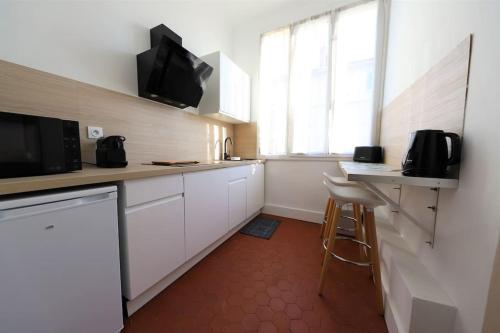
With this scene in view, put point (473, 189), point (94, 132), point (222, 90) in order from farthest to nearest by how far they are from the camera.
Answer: point (222, 90) → point (94, 132) → point (473, 189)

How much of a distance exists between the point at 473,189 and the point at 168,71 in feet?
6.64

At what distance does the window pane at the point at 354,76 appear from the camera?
2.05 m

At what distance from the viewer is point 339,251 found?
177 cm

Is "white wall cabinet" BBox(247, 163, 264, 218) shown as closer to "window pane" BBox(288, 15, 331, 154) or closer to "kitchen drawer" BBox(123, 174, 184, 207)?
"window pane" BBox(288, 15, 331, 154)

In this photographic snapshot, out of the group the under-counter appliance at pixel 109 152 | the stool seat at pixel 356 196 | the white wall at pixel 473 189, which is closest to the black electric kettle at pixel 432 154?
the white wall at pixel 473 189

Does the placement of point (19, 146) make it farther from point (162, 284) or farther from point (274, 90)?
point (274, 90)

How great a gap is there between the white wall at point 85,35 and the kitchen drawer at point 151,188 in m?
0.93

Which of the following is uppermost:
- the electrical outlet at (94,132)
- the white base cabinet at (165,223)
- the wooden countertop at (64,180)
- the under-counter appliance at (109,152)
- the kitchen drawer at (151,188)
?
the electrical outlet at (94,132)

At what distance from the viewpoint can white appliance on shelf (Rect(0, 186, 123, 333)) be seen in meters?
0.59

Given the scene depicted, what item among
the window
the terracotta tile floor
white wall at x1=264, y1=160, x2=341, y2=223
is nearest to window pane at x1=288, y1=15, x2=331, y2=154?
the window

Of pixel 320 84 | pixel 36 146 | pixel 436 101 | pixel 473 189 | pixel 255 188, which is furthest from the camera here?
pixel 255 188

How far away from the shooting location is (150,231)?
1.07m

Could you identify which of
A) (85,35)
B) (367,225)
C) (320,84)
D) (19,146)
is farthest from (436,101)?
(85,35)

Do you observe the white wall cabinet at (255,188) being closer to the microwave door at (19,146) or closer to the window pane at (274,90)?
the window pane at (274,90)
